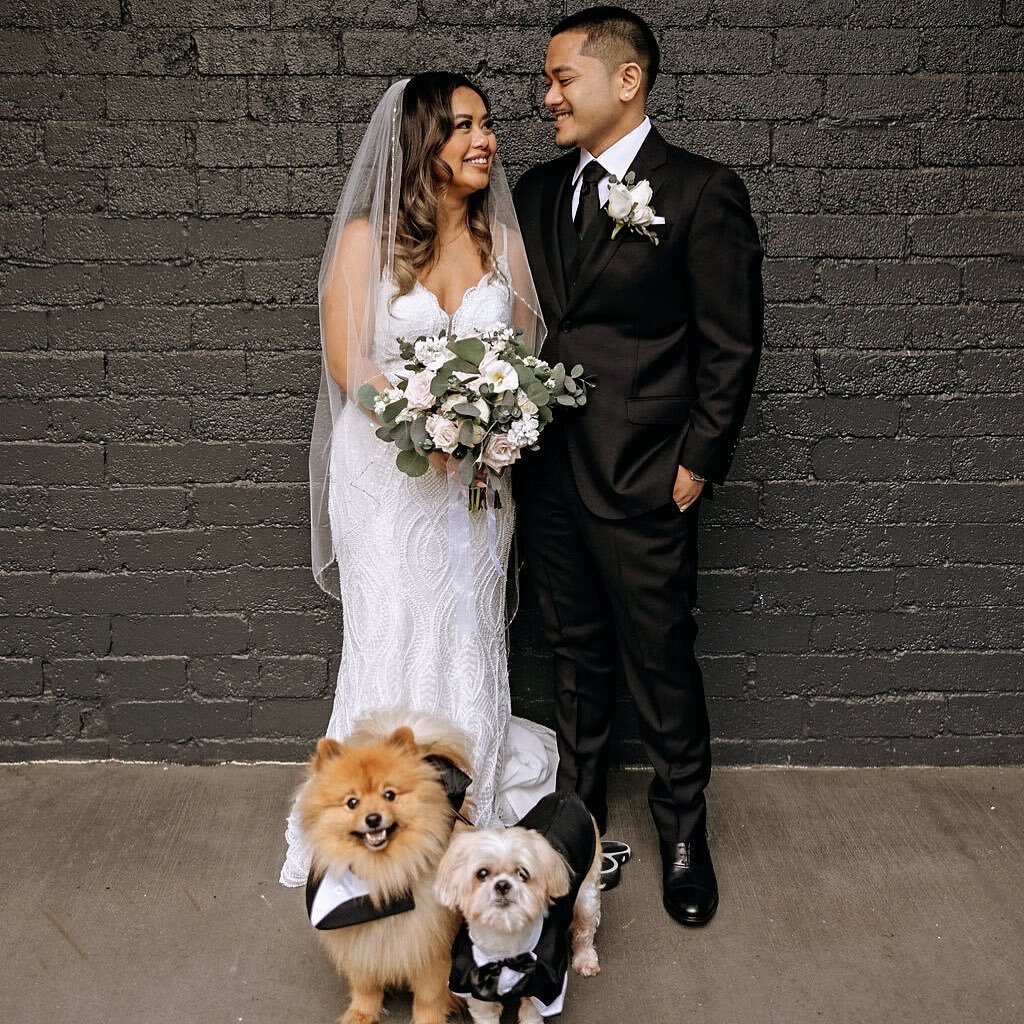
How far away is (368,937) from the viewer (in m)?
2.62

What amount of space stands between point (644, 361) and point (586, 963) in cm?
157

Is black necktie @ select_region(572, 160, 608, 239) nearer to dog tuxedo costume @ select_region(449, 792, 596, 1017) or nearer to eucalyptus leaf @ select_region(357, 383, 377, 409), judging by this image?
eucalyptus leaf @ select_region(357, 383, 377, 409)

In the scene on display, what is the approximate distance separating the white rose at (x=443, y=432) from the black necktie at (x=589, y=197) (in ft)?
2.22

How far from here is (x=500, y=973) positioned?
2508 mm

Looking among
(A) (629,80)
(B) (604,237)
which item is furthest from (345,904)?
(A) (629,80)

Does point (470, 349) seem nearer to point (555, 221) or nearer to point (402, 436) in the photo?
point (402, 436)

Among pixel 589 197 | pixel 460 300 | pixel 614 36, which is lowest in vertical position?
pixel 460 300

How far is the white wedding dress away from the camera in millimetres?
3125

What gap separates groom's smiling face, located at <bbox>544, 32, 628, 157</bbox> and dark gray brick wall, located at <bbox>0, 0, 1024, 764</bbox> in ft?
1.74

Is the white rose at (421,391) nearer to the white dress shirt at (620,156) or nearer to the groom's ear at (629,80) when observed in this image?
the white dress shirt at (620,156)

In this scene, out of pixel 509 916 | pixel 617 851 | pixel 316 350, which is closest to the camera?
pixel 509 916

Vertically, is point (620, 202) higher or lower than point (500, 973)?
higher

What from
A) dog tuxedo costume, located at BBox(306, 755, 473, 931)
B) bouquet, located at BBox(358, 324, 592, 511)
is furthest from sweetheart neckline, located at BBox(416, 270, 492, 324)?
dog tuxedo costume, located at BBox(306, 755, 473, 931)

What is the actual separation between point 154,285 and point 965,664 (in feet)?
9.97
